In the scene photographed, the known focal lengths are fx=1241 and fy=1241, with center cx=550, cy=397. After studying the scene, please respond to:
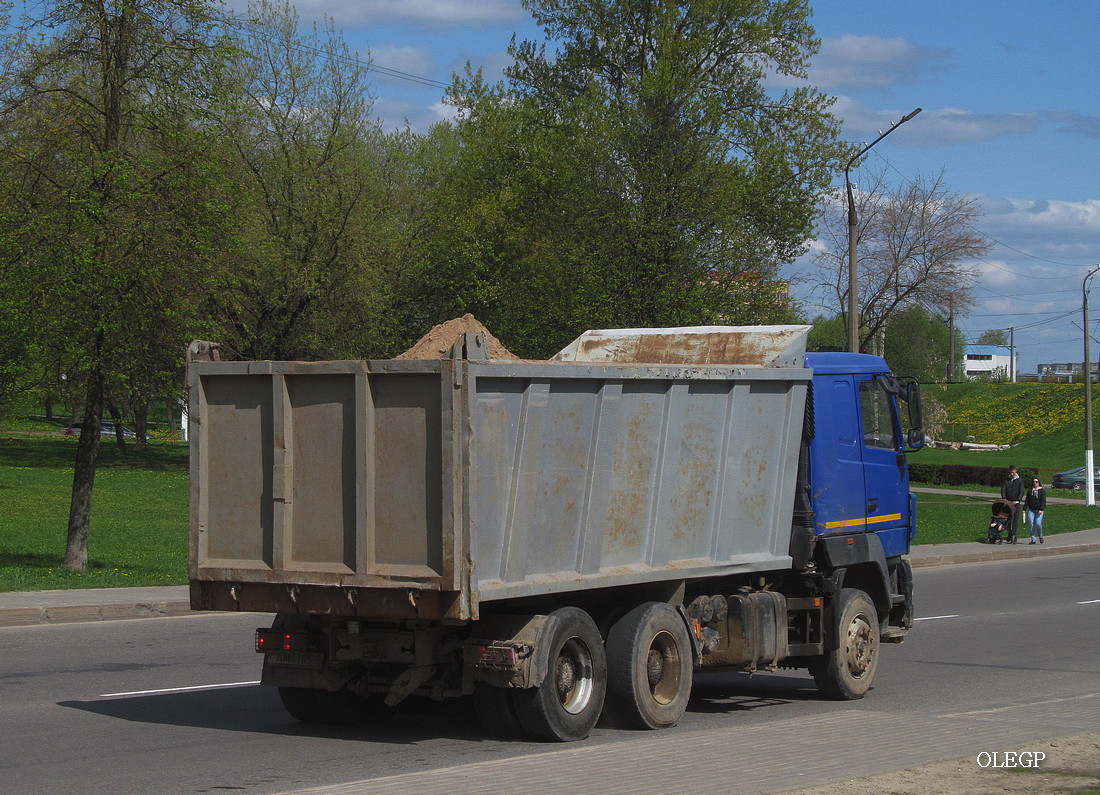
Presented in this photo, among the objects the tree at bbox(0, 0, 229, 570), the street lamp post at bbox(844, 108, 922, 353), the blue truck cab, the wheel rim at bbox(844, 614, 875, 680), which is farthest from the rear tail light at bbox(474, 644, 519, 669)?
the street lamp post at bbox(844, 108, 922, 353)

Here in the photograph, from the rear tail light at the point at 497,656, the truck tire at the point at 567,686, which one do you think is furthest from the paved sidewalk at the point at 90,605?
the rear tail light at the point at 497,656

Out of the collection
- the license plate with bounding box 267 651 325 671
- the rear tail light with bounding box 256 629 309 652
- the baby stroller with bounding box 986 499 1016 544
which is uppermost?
the rear tail light with bounding box 256 629 309 652

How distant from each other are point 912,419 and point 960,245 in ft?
119

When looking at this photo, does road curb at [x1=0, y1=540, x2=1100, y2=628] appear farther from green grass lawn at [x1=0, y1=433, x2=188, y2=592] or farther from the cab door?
the cab door

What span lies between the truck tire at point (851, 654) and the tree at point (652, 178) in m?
18.7

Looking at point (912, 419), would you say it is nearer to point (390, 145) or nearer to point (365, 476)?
point (365, 476)

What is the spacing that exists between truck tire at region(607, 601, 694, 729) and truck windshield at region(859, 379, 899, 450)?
2.92m

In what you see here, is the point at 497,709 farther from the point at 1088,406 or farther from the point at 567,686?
the point at 1088,406

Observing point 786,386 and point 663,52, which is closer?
point 786,386

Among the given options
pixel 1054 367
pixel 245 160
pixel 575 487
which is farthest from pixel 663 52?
pixel 1054 367

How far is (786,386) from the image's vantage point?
393 inches

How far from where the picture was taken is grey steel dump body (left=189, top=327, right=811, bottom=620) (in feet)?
24.4

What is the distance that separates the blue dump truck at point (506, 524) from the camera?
7535 millimetres

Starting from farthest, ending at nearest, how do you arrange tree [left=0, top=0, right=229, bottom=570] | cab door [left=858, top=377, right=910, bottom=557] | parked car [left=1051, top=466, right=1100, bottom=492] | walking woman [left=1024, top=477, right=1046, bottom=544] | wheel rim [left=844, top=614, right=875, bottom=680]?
parked car [left=1051, top=466, right=1100, bottom=492] < walking woman [left=1024, top=477, right=1046, bottom=544] < tree [left=0, top=0, right=229, bottom=570] < cab door [left=858, top=377, right=910, bottom=557] < wheel rim [left=844, top=614, right=875, bottom=680]
